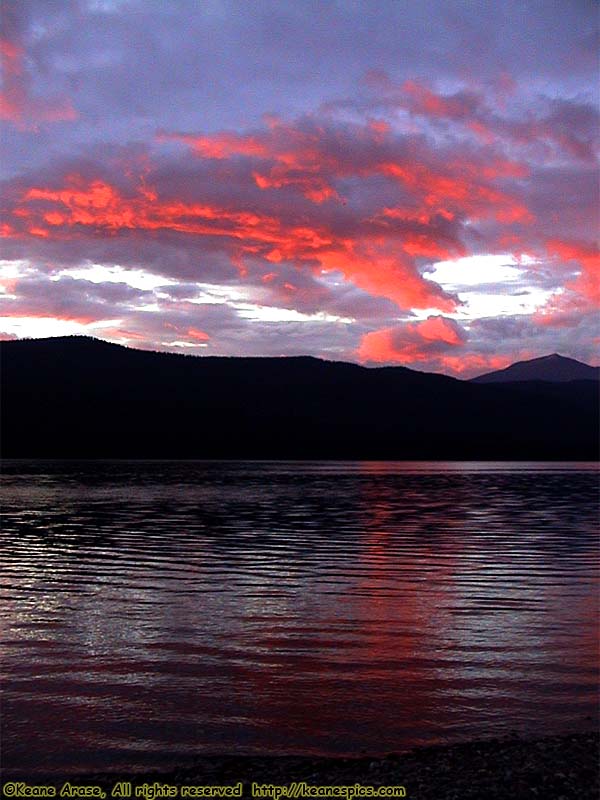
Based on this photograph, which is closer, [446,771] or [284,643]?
[446,771]

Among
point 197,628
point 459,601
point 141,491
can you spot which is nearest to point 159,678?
point 197,628

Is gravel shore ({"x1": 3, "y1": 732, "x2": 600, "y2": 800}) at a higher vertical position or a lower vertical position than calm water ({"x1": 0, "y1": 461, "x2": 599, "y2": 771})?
higher

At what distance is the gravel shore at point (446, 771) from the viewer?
1080 centimetres

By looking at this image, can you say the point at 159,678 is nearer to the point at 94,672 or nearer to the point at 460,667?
the point at 94,672

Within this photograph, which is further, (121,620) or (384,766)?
(121,620)

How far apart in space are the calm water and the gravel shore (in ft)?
2.56

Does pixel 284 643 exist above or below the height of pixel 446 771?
below

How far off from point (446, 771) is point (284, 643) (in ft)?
30.1

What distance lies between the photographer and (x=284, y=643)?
2031 centimetres

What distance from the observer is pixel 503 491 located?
328 ft

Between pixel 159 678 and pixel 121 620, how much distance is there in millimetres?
6023

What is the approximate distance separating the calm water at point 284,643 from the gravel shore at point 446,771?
0.78 meters

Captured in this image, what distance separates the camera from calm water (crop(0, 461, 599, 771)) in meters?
14.1

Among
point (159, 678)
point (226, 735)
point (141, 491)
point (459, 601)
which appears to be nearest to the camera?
point (226, 735)
